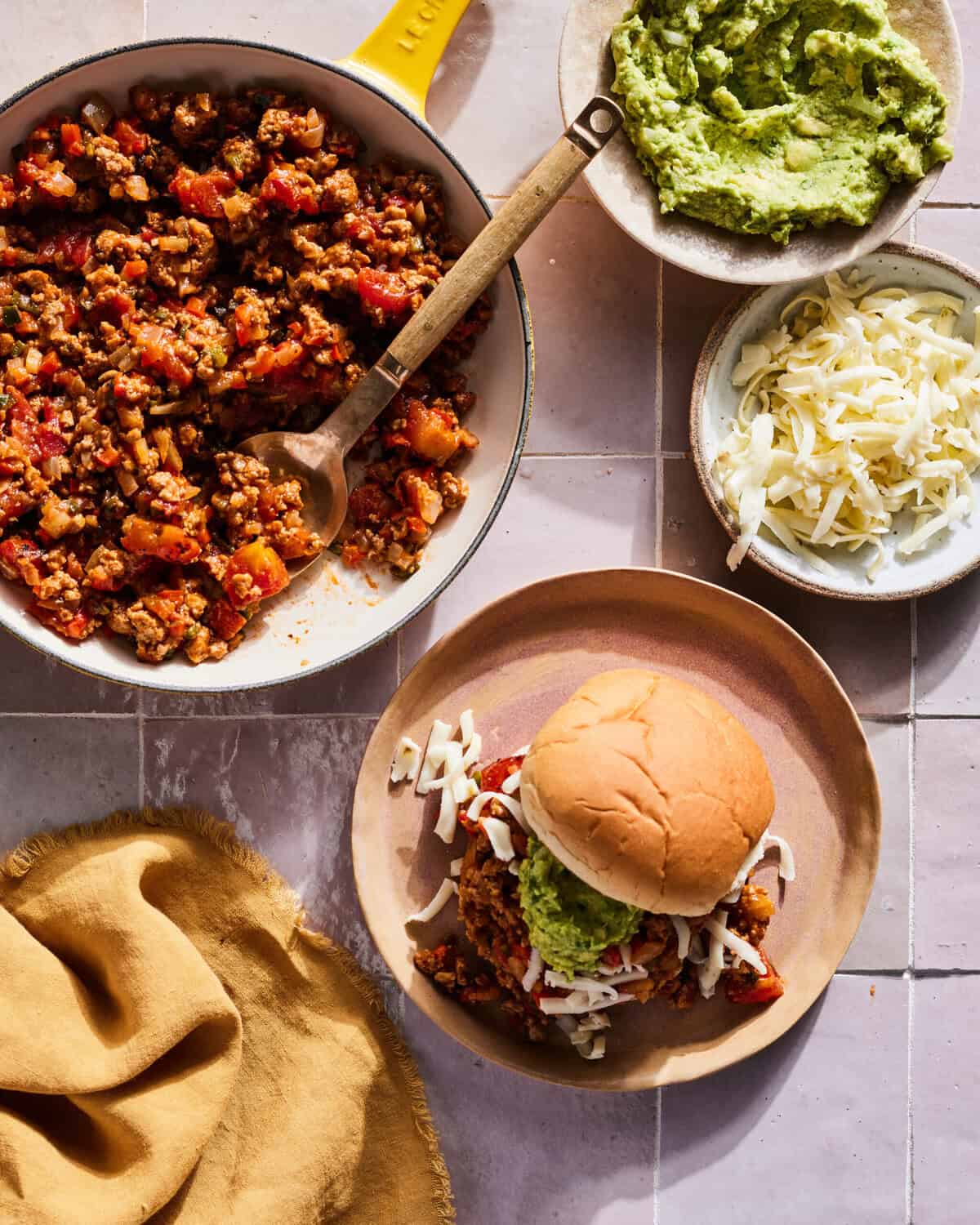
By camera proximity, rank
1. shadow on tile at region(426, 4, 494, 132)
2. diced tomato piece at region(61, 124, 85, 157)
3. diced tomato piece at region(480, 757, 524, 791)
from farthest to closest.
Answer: shadow on tile at region(426, 4, 494, 132) → diced tomato piece at region(480, 757, 524, 791) → diced tomato piece at region(61, 124, 85, 157)

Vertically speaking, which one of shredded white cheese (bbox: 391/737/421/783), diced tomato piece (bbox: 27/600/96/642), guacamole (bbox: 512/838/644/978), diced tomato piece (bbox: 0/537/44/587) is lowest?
guacamole (bbox: 512/838/644/978)

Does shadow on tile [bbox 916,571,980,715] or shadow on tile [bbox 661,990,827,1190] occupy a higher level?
shadow on tile [bbox 916,571,980,715]

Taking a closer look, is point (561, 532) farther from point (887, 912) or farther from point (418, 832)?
point (887, 912)

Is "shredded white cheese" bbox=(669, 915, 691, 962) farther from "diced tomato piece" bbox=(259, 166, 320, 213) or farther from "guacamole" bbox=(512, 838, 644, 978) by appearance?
"diced tomato piece" bbox=(259, 166, 320, 213)

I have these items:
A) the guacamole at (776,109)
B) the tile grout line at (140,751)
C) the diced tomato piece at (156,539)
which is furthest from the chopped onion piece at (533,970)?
the guacamole at (776,109)

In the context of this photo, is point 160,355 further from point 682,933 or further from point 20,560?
point 682,933

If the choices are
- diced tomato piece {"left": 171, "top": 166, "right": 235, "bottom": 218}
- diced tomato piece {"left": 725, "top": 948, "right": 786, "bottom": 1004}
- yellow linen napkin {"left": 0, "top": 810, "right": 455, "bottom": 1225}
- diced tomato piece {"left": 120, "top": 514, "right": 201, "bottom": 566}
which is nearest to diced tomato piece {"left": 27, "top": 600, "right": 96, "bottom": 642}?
diced tomato piece {"left": 120, "top": 514, "right": 201, "bottom": 566}

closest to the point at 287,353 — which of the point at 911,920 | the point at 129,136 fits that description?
the point at 129,136
